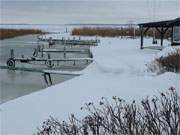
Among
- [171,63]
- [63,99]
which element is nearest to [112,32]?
[171,63]

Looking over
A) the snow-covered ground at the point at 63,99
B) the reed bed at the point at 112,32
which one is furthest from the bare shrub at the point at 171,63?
the reed bed at the point at 112,32

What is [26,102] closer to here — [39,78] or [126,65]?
[126,65]

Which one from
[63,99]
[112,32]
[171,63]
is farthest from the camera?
[112,32]

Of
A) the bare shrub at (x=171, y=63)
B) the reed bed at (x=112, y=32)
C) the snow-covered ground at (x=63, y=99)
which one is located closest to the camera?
the snow-covered ground at (x=63, y=99)

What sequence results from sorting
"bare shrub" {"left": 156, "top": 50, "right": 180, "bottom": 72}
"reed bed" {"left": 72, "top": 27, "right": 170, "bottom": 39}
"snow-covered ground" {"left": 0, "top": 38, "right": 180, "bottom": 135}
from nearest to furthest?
"snow-covered ground" {"left": 0, "top": 38, "right": 180, "bottom": 135}
"bare shrub" {"left": 156, "top": 50, "right": 180, "bottom": 72}
"reed bed" {"left": 72, "top": 27, "right": 170, "bottom": 39}

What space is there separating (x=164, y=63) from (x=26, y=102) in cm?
568

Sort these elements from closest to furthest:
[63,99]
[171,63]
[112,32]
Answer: [63,99]
[171,63]
[112,32]

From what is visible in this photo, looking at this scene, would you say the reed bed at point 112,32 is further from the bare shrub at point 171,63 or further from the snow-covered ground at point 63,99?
the snow-covered ground at point 63,99

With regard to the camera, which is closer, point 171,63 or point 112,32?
point 171,63

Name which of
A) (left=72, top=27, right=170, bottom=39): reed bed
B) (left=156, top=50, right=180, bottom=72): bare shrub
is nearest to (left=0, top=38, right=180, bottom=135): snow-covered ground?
(left=156, top=50, right=180, bottom=72): bare shrub

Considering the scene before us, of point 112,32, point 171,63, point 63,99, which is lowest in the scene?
point 112,32

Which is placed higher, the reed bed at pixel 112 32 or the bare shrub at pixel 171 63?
the bare shrub at pixel 171 63

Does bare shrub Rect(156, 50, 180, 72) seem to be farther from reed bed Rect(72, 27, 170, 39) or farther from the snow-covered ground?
reed bed Rect(72, 27, 170, 39)

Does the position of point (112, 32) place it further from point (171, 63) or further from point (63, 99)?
point (63, 99)
